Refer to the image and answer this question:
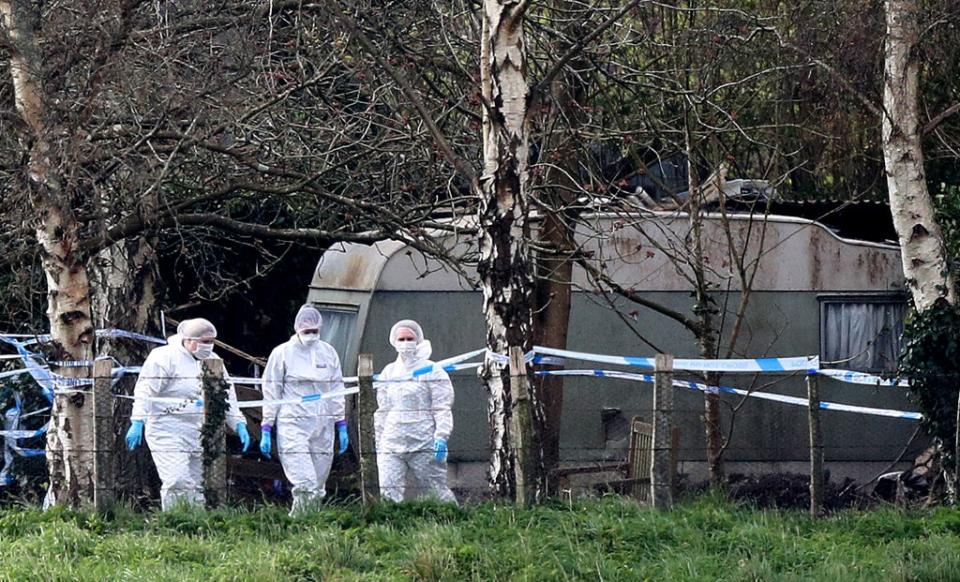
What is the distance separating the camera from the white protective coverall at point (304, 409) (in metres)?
10.9

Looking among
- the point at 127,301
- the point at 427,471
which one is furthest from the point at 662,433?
the point at 127,301

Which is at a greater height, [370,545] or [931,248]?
[931,248]

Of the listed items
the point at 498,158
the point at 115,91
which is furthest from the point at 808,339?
the point at 115,91

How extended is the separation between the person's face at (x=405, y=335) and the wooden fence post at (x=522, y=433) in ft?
8.33

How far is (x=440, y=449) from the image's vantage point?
34.5 ft

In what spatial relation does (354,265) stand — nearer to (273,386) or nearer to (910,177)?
(273,386)

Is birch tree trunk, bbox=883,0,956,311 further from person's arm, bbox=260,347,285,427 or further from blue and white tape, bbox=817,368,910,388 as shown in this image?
person's arm, bbox=260,347,285,427

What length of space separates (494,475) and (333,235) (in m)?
2.74

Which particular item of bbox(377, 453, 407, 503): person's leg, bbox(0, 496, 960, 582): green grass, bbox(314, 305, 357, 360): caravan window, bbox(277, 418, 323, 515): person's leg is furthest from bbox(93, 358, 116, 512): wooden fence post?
bbox(314, 305, 357, 360): caravan window

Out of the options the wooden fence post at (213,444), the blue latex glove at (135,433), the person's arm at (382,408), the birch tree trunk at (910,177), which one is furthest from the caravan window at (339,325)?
the birch tree trunk at (910,177)

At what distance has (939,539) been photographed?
7.93m

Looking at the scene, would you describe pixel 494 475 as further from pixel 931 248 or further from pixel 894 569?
pixel 931 248

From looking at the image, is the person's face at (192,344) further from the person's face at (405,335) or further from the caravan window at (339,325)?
the caravan window at (339,325)

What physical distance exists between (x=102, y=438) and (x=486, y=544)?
9.08 feet
